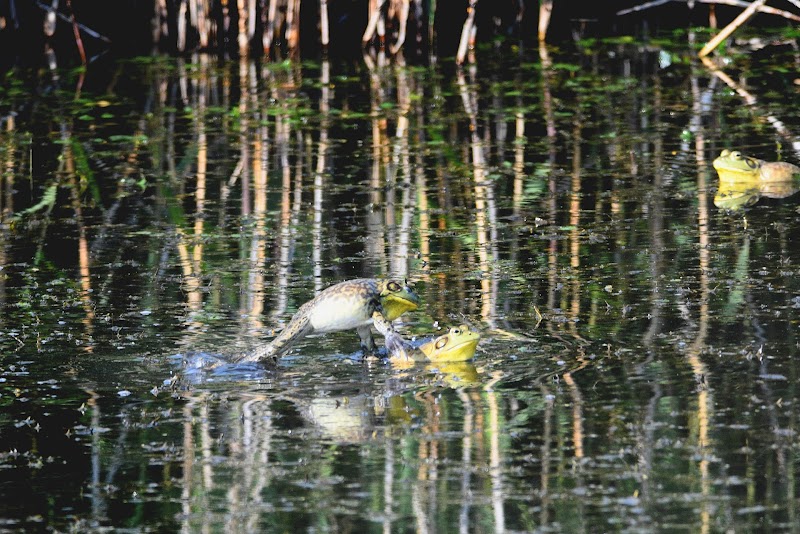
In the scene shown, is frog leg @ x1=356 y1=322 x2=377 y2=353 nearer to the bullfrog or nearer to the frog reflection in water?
the bullfrog

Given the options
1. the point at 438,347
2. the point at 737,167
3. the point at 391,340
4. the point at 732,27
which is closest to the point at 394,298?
the point at 391,340

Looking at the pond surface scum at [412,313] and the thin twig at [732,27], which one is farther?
the thin twig at [732,27]

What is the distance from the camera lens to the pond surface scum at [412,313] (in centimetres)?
518

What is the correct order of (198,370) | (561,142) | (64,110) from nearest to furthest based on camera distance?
(198,370)
(561,142)
(64,110)

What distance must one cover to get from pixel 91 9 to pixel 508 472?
15928 millimetres

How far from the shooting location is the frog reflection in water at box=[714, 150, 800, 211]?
1007 cm

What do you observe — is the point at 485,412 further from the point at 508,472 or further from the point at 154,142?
the point at 154,142

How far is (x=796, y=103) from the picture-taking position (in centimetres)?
1359

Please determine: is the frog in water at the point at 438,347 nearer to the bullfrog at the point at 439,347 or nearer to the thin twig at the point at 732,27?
the bullfrog at the point at 439,347

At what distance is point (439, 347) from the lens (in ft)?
21.8

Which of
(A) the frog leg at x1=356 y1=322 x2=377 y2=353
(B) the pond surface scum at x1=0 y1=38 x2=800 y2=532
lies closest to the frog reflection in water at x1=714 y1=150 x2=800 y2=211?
(B) the pond surface scum at x1=0 y1=38 x2=800 y2=532

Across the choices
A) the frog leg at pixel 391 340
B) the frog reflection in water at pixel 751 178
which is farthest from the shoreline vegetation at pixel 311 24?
the frog leg at pixel 391 340

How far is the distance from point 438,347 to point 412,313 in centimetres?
96

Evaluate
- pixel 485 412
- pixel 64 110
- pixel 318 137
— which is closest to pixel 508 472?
pixel 485 412
